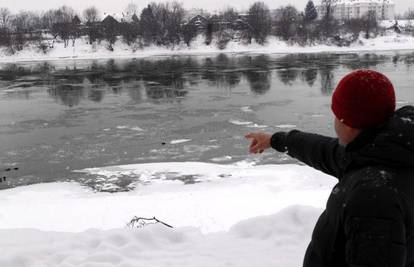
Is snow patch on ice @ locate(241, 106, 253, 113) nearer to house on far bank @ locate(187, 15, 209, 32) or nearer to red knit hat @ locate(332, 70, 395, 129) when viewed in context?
red knit hat @ locate(332, 70, 395, 129)

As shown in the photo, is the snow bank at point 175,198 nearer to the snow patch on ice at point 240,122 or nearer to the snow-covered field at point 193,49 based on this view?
the snow patch on ice at point 240,122

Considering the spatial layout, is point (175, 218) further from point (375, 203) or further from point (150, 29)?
point (150, 29)

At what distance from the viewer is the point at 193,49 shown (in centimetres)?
6206

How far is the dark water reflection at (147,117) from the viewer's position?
11633mm

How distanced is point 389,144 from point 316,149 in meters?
0.72

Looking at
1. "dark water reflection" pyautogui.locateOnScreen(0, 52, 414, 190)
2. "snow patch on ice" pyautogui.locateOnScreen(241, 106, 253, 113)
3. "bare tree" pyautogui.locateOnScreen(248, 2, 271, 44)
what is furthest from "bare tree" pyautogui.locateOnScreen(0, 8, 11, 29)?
"snow patch on ice" pyautogui.locateOnScreen(241, 106, 253, 113)

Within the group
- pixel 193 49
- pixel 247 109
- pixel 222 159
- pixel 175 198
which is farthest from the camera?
pixel 193 49

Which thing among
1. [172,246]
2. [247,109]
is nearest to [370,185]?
[172,246]

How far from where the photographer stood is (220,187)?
348 inches

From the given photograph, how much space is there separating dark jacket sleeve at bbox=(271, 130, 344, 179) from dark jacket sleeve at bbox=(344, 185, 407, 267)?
614mm

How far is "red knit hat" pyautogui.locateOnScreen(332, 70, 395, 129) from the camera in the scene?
167 cm

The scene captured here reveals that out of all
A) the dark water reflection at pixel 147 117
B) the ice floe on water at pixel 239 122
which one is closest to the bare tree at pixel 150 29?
the dark water reflection at pixel 147 117

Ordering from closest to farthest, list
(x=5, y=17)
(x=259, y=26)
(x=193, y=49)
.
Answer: (x=193, y=49) → (x=259, y=26) → (x=5, y=17)

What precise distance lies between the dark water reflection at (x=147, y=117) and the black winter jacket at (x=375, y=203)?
8009 millimetres
